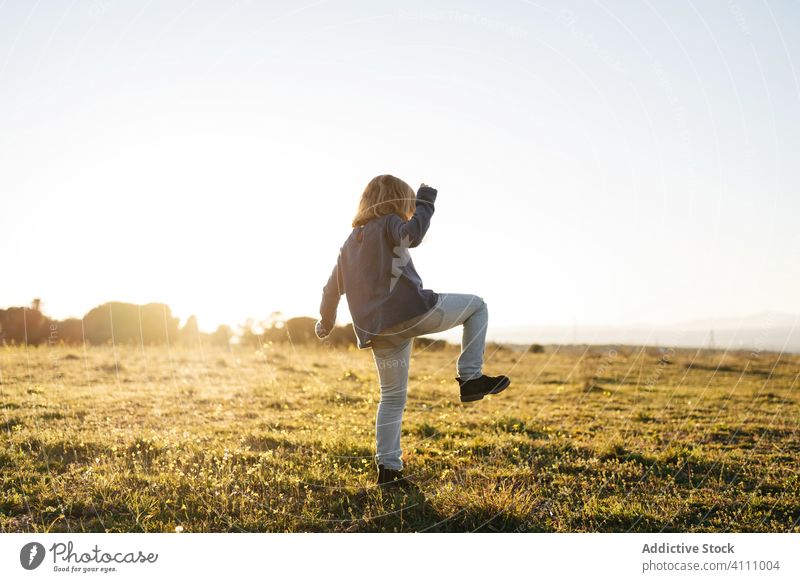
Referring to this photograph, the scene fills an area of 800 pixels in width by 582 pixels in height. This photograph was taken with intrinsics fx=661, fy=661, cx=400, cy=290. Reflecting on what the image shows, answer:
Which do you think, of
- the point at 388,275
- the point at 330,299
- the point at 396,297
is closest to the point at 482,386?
the point at 396,297

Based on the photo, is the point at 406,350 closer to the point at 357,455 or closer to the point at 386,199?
the point at 386,199

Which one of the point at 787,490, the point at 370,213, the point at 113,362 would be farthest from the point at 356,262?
the point at 113,362

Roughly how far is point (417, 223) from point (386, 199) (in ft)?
1.47

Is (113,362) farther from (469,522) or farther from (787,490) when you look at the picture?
(787,490)

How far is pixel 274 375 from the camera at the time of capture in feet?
41.4

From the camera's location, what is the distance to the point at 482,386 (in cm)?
516

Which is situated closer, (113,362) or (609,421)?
(609,421)

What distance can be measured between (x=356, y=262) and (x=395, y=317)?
598mm

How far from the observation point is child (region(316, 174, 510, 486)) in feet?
16.7
